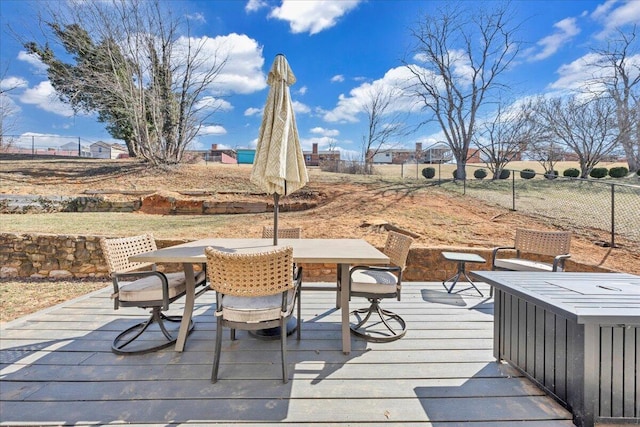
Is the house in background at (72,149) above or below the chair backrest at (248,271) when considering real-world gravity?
above

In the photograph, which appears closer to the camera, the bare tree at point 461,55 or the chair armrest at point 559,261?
the chair armrest at point 559,261

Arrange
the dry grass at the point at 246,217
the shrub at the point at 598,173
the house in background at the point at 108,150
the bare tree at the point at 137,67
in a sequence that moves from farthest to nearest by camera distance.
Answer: the house in background at the point at 108,150, the shrub at the point at 598,173, the bare tree at the point at 137,67, the dry grass at the point at 246,217

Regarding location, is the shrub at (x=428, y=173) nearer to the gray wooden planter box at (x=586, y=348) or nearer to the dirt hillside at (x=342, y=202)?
the dirt hillside at (x=342, y=202)

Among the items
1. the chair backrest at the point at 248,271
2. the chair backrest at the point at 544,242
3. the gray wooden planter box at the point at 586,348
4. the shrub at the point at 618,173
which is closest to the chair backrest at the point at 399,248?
the gray wooden planter box at the point at 586,348

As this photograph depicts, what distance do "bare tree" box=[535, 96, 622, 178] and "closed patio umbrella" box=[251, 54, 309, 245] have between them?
55.6ft

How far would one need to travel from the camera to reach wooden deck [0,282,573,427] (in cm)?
166

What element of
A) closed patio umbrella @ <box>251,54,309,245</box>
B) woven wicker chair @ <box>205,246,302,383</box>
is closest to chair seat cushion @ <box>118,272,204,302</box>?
woven wicker chair @ <box>205,246,302,383</box>

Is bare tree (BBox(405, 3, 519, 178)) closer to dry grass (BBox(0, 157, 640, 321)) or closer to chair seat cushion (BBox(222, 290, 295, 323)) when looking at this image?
dry grass (BBox(0, 157, 640, 321))

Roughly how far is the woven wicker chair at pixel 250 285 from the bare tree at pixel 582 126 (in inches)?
701

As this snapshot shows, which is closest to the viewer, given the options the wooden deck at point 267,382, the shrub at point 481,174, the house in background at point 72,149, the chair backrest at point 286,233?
the wooden deck at point 267,382

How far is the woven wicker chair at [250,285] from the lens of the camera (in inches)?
76.5

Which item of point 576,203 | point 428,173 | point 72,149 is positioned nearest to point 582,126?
point 428,173

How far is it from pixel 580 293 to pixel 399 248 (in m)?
1.42

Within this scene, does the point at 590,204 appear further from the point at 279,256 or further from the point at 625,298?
the point at 279,256
